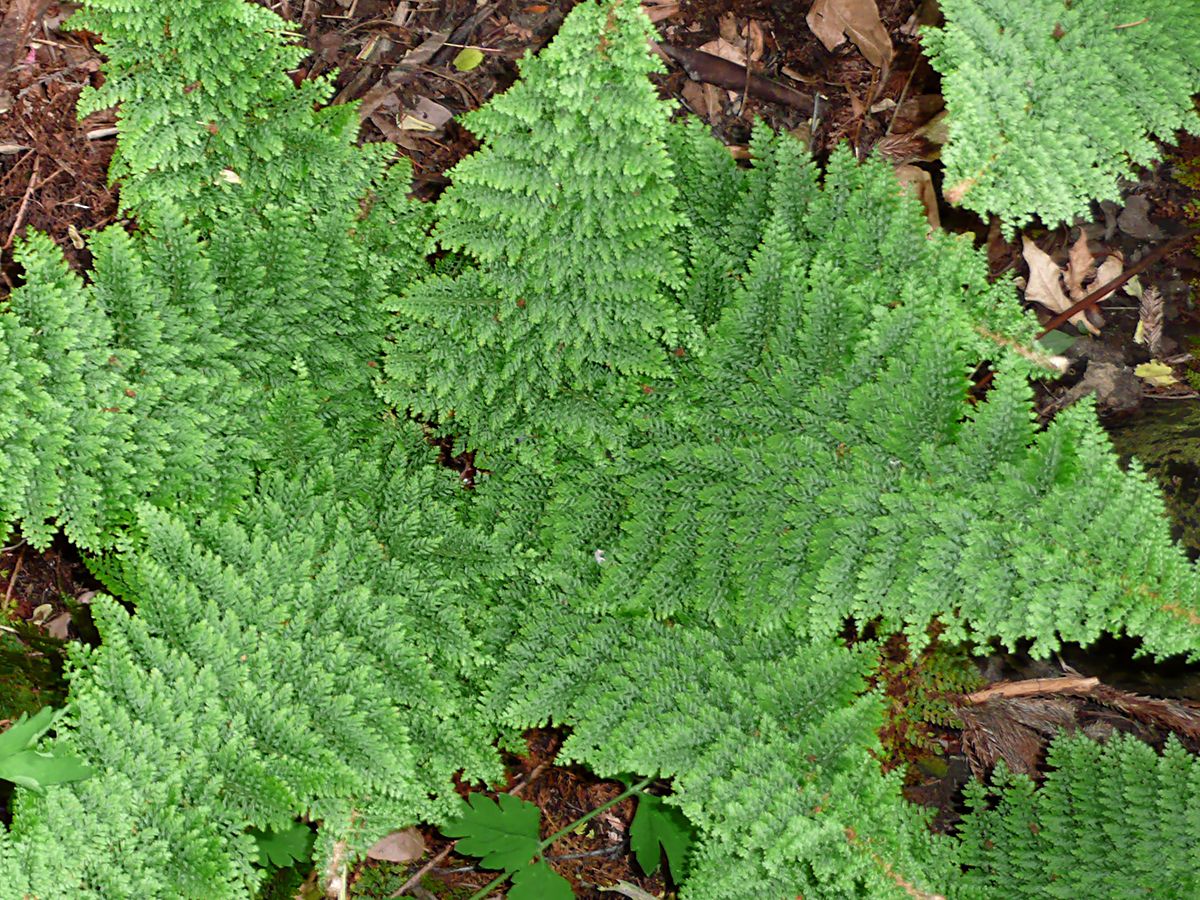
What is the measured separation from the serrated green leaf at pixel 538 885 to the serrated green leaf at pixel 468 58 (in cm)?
431

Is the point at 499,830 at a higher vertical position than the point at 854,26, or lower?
lower

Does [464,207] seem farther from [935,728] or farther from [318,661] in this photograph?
[935,728]

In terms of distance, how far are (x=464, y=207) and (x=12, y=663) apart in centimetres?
289

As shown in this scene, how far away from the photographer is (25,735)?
3061 mm

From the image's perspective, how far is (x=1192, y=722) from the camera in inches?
187

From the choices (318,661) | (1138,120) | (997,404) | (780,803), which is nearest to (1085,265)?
(1138,120)

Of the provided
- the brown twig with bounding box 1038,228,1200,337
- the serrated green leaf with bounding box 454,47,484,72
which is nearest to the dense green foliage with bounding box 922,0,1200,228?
the brown twig with bounding box 1038,228,1200,337

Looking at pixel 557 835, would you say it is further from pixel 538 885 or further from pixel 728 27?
pixel 728 27

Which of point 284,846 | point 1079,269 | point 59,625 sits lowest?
point 284,846

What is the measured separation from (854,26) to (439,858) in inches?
206

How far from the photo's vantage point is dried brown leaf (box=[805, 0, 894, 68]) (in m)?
5.77

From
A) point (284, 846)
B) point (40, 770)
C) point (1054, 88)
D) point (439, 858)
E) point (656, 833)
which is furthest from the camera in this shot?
point (439, 858)

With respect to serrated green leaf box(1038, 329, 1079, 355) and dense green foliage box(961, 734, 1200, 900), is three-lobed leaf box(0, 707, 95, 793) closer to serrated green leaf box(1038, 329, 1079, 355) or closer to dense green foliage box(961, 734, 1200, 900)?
dense green foliage box(961, 734, 1200, 900)

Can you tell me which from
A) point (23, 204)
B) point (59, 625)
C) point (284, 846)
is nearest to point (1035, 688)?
point (284, 846)
